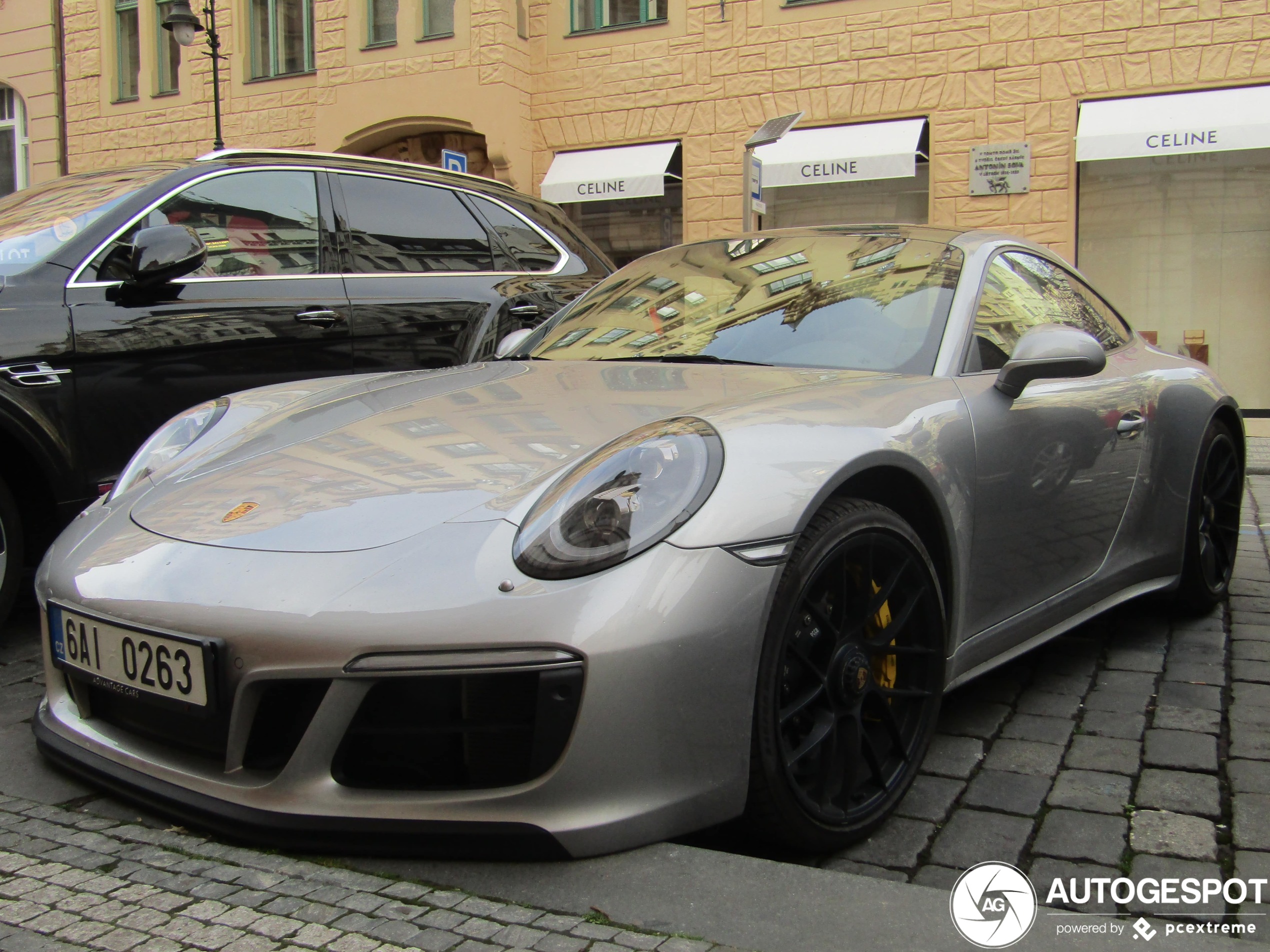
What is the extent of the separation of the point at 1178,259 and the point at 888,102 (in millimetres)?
3518

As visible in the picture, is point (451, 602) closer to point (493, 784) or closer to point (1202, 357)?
point (493, 784)

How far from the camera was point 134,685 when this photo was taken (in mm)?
2225

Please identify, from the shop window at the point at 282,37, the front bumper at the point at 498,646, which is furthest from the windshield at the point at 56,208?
the shop window at the point at 282,37

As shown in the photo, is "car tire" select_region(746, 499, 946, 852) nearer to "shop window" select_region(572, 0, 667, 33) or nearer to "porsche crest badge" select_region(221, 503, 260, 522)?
"porsche crest badge" select_region(221, 503, 260, 522)

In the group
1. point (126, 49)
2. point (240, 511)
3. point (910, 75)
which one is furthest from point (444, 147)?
point (240, 511)

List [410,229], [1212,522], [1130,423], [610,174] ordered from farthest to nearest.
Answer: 1. [610,174]
2. [410,229]
3. [1212,522]
4. [1130,423]

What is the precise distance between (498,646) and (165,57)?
60.8 feet

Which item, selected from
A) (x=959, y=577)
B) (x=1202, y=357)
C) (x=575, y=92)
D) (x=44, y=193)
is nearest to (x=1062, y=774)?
(x=959, y=577)

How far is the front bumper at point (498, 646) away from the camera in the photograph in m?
1.98

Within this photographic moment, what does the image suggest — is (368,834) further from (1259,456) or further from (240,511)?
(1259,456)

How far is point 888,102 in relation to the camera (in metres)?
13.2

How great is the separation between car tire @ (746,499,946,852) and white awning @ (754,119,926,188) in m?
11.0

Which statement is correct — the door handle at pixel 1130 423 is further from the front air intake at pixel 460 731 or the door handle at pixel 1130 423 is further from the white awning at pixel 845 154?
the white awning at pixel 845 154

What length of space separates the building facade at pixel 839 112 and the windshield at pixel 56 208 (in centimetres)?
791
